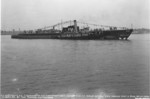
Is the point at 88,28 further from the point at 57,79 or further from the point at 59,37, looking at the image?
the point at 57,79

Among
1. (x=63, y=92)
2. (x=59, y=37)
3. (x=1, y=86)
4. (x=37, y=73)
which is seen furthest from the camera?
(x=59, y=37)

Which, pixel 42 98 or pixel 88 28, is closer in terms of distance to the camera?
pixel 42 98

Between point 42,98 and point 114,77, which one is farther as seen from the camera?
point 114,77

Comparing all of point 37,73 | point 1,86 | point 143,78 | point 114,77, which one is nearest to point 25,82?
point 1,86

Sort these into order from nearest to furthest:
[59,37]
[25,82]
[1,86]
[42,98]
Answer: [42,98], [1,86], [25,82], [59,37]

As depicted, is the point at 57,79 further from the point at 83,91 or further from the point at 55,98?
the point at 55,98

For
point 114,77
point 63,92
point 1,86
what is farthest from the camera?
→ point 114,77

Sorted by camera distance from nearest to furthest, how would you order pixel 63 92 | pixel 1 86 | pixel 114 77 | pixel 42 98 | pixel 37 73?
pixel 42 98
pixel 63 92
pixel 1 86
pixel 114 77
pixel 37 73

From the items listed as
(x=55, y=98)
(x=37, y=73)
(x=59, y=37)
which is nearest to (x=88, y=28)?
(x=59, y=37)
